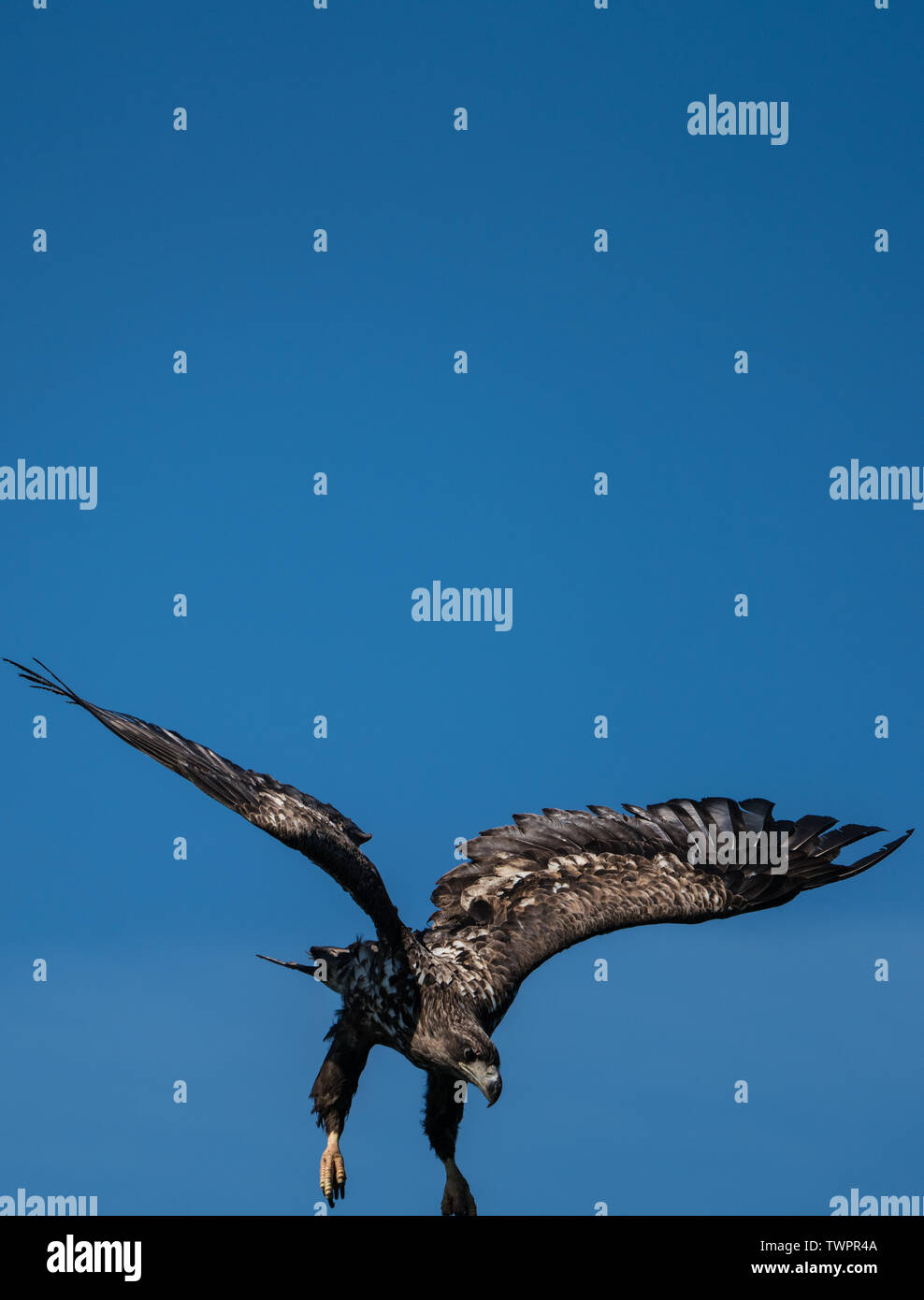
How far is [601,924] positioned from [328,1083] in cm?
366

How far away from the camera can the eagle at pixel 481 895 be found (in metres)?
16.7

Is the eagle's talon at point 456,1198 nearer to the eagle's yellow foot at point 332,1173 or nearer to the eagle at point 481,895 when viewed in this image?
the eagle at point 481,895

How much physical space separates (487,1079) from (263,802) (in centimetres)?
348

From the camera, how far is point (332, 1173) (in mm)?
17328

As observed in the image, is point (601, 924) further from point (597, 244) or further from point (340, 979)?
point (597, 244)

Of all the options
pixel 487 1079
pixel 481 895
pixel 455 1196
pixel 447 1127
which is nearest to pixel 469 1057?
pixel 487 1079

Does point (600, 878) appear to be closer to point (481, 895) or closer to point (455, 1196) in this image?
point (481, 895)

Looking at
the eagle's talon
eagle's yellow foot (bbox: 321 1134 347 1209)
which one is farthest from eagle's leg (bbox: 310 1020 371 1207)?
the eagle's talon

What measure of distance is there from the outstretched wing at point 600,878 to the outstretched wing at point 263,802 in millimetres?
2175

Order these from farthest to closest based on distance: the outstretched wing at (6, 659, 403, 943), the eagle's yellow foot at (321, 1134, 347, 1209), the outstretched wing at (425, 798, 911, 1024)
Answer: the outstretched wing at (425, 798, 911, 1024), the eagle's yellow foot at (321, 1134, 347, 1209), the outstretched wing at (6, 659, 403, 943)

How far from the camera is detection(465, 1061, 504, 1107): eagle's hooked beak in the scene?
1681 cm

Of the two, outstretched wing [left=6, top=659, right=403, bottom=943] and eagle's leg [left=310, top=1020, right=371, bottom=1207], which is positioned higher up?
outstretched wing [left=6, top=659, right=403, bottom=943]

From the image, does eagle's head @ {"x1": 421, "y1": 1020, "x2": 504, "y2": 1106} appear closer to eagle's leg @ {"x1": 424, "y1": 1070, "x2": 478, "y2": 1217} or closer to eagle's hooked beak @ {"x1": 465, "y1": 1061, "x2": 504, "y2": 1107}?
eagle's hooked beak @ {"x1": 465, "y1": 1061, "x2": 504, "y2": 1107}

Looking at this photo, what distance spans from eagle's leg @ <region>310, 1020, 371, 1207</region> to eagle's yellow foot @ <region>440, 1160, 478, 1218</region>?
3.75 feet
